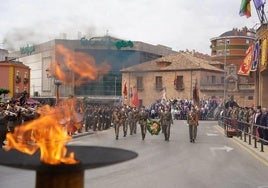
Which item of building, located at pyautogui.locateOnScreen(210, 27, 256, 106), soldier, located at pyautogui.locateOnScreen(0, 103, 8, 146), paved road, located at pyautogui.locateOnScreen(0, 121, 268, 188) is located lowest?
paved road, located at pyautogui.locateOnScreen(0, 121, 268, 188)

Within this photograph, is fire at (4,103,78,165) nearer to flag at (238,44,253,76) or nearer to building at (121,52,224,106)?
flag at (238,44,253,76)

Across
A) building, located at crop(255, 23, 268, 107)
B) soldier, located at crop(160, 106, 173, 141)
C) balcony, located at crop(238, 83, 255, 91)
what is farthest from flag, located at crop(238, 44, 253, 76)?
balcony, located at crop(238, 83, 255, 91)

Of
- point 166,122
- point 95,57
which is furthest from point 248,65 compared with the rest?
point 95,57

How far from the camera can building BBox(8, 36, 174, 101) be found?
1384 centimetres

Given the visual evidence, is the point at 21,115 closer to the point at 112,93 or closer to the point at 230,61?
the point at 112,93

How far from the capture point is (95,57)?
1658 cm

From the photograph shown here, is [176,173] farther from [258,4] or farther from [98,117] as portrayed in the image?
[98,117]

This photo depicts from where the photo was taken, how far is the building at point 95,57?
13.8 m

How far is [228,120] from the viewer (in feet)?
89.9

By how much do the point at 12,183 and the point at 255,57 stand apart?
22.2 meters

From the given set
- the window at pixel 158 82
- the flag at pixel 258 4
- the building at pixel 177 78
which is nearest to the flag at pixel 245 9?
the flag at pixel 258 4

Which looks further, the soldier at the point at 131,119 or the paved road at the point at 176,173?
the soldier at the point at 131,119

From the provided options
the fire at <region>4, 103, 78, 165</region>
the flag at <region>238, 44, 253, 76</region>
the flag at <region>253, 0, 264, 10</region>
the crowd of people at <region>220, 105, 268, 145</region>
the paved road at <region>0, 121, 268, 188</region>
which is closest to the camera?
the fire at <region>4, 103, 78, 165</region>

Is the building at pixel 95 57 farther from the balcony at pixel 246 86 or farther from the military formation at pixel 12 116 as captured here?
the balcony at pixel 246 86
